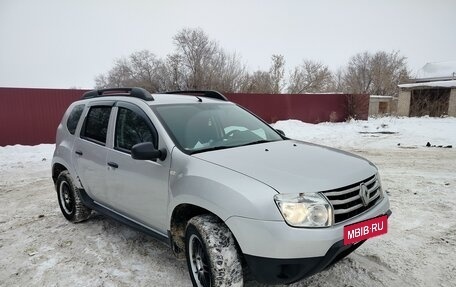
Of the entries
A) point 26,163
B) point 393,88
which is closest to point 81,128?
point 26,163

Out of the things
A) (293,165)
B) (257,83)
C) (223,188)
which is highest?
(257,83)

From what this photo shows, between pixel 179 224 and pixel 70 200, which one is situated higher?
pixel 179 224

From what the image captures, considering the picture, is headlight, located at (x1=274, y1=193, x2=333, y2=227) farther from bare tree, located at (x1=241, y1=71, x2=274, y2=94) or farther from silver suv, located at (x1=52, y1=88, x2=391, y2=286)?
bare tree, located at (x1=241, y1=71, x2=274, y2=94)

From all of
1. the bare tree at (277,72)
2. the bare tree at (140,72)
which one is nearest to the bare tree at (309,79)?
the bare tree at (277,72)

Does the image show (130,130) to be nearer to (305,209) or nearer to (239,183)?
(239,183)

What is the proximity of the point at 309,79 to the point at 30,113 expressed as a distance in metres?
35.4

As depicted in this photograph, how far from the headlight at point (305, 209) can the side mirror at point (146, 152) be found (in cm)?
123

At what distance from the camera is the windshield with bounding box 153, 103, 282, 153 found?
3.23m

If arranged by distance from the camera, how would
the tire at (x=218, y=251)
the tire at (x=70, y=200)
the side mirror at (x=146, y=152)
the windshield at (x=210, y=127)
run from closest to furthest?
the tire at (x=218, y=251) → the side mirror at (x=146, y=152) → the windshield at (x=210, y=127) → the tire at (x=70, y=200)

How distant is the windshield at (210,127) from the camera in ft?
10.6

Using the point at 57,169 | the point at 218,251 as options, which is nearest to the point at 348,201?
the point at 218,251

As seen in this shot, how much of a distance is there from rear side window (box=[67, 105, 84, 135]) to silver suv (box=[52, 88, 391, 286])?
0.35 meters

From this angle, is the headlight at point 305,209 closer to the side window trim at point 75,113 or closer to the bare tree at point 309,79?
the side window trim at point 75,113

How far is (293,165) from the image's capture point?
8.93 feet
